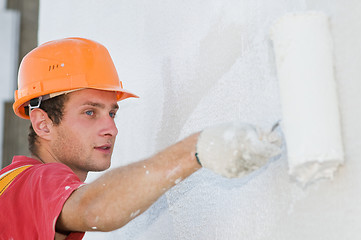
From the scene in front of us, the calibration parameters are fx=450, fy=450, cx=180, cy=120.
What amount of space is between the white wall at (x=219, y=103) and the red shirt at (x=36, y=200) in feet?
1.51

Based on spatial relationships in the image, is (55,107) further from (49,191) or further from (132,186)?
(132,186)

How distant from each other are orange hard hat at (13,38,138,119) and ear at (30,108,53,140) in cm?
7

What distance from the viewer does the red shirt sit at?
1.28 meters

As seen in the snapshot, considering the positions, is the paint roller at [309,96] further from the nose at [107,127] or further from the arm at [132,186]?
the nose at [107,127]

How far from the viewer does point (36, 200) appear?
4.48 feet

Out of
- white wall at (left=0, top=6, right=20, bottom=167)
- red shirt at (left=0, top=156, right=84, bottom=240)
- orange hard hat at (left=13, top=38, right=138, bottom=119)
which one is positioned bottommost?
red shirt at (left=0, top=156, right=84, bottom=240)

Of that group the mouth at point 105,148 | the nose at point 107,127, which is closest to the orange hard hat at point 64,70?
the nose at point 107,127

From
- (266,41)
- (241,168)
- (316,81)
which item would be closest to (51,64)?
(266,41)

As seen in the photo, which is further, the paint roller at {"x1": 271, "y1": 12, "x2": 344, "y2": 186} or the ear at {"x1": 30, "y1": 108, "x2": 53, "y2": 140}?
the ear at {"x1": 30, "y1": 108, "x2": 53, "y2": 140}

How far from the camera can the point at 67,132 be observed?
5.76ft

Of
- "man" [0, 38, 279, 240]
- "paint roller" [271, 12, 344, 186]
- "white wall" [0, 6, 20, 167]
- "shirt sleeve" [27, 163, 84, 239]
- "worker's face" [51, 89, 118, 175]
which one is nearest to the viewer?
"paint roller" [271, 12, 344, 186]

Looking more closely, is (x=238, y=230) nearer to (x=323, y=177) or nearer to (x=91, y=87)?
(x=323, y=177)

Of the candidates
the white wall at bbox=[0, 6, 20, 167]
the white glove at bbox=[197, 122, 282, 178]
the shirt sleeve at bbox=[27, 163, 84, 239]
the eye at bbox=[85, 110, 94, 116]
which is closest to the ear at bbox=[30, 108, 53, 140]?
the eye at bbox=[85, 110, 94, 116]

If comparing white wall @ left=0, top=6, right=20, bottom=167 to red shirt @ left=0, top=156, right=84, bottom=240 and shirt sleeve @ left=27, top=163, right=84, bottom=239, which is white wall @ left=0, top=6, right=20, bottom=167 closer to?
red shirt @ left=0, top=156, right=84, bottom=240
